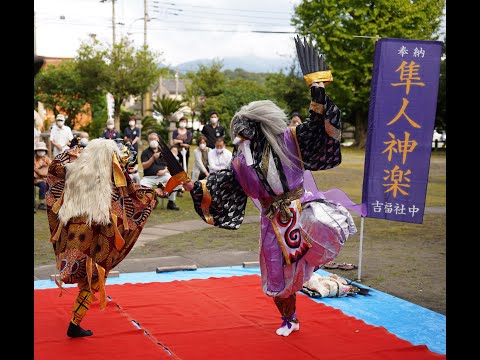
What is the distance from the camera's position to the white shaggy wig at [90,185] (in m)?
4.46

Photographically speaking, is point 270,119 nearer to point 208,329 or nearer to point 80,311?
point 208,329

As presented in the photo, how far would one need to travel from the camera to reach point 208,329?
15.8ft

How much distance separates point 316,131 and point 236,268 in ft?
9.58

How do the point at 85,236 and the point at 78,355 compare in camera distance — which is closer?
the point at 78,355

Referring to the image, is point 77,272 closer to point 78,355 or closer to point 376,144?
point 78,355

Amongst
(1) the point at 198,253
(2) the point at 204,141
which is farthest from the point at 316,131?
(2) the point at 204,141

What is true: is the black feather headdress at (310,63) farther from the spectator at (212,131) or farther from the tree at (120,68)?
the tree at (120,68)

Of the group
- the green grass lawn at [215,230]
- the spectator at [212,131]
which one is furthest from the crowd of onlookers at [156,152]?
the green grass lawn at [215,230]

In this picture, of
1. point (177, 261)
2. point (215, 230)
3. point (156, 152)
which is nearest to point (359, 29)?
point (156, 152)

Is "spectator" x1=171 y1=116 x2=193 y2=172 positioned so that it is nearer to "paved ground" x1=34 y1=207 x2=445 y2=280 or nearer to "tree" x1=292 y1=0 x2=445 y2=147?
"paved ground" x1=34 y1=207 x2=445 y2=280

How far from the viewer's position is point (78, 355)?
13.7ft

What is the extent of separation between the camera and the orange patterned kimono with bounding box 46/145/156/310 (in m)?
4.53

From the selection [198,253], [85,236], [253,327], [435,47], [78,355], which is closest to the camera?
[78,355]
